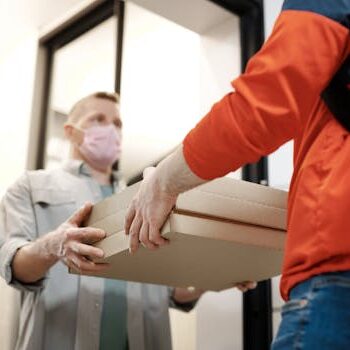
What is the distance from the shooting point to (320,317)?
610 mm

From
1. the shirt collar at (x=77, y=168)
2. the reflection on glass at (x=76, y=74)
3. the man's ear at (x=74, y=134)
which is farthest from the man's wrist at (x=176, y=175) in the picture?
the reflection on glass at (x=76, y=74)

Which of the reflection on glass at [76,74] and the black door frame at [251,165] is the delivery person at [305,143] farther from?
the reflection on glass at [76,74]

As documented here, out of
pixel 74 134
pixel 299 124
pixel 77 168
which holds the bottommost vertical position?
pixel 299 124

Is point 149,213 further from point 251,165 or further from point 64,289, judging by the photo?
point 251,165

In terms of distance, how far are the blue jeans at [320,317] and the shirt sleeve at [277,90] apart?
18 centimetres

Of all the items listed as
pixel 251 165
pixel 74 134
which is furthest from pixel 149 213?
pixel 74 134

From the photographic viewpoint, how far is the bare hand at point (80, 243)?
1.10m

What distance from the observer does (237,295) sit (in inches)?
67.7

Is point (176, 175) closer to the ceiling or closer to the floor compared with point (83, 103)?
closer to the floor

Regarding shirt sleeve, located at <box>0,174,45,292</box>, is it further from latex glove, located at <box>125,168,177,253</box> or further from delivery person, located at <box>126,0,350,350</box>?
delivery person, located at <box>126,0,350,350</box>

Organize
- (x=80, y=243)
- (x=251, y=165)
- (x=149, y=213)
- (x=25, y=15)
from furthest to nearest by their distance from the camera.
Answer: (x=25, y=15), (x=251, y=165), (x=80, y=243), (x=149, y=213)

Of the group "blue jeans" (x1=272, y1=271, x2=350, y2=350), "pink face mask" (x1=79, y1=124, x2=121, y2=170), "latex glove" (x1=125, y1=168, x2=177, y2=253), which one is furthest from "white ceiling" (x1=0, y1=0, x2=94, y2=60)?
"blue jeans" (x1=272, y1=271, x2=350, y2=350)

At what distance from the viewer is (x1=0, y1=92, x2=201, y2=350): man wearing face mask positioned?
148 cm

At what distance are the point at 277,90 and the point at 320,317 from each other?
273 millimetres
